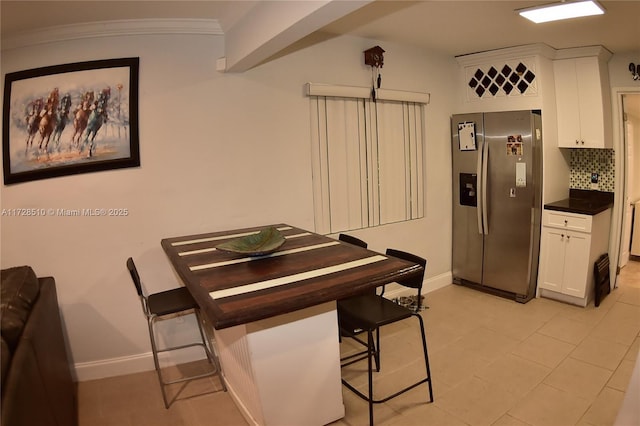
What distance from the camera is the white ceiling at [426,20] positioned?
233cm

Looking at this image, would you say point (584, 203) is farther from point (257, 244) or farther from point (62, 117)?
point (62, 117)

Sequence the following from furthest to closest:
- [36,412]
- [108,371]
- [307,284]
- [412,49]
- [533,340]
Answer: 1. [412,49]
2. [533,340]
3. [108,371]
4. [307,284]
5. [36,412]

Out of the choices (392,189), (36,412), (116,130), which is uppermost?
(116,130)

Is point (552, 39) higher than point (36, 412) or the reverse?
higher

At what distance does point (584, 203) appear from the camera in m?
3.92

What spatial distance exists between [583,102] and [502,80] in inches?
30.4

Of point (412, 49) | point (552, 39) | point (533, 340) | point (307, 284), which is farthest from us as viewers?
point (412, 49)

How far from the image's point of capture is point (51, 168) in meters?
2.63

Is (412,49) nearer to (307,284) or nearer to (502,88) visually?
(502,88)

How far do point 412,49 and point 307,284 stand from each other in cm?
293

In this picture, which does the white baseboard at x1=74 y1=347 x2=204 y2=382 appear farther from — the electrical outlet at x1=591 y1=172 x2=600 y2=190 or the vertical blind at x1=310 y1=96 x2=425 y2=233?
the electrical outlet at x1=591 y1=172 x2=600 y2=190

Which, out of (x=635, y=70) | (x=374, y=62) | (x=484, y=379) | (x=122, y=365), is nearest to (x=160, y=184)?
(x=122, y=365)

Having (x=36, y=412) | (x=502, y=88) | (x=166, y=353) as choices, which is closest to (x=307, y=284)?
(x=36, y=412)

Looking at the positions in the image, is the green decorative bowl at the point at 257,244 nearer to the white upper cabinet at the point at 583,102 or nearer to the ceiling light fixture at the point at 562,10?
the ceiling light fixture at the point at 562,10
